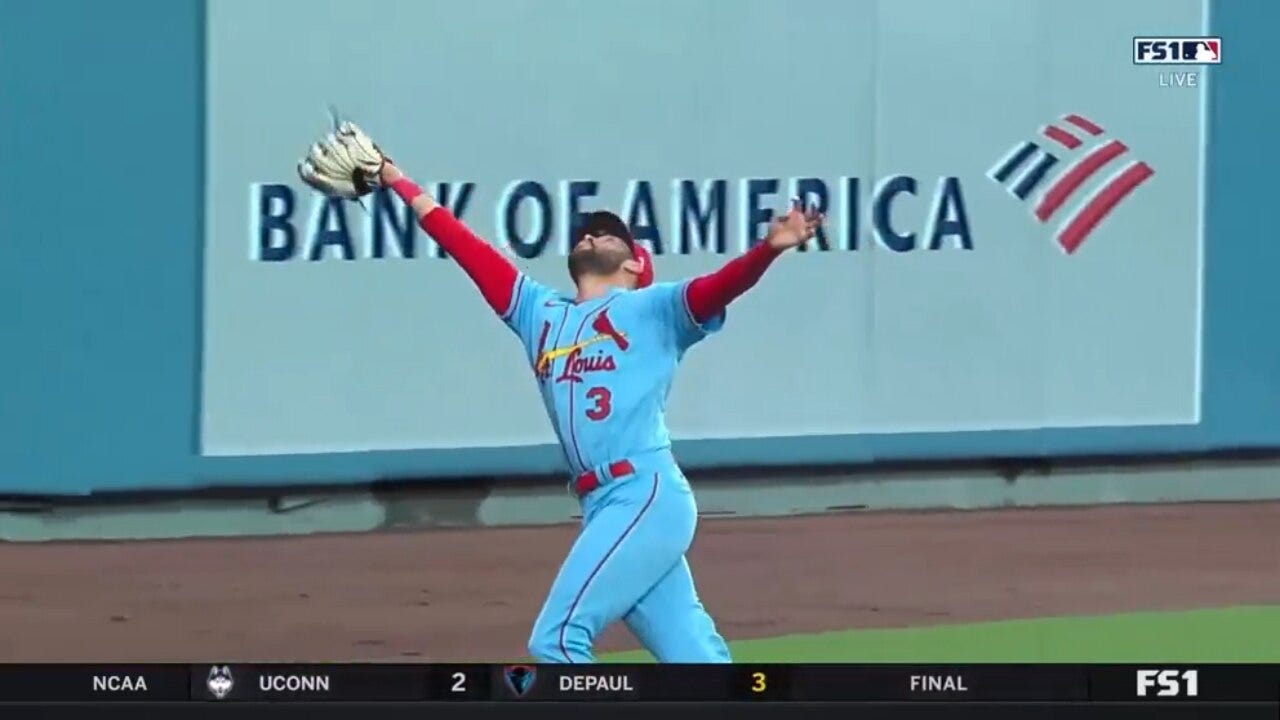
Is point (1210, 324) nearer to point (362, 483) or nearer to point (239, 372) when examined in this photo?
point (362, 483)

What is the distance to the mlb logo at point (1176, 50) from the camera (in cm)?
313

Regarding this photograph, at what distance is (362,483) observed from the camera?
3.18 meters

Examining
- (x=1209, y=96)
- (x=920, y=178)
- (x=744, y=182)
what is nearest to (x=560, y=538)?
(x=744, y=182)

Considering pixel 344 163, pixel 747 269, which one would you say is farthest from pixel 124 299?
pixel 747 269

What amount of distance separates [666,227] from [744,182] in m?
0.17

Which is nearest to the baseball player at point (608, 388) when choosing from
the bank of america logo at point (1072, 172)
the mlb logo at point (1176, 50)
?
the bank of america logo at point (1072, 172)

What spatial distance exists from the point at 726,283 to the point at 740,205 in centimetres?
16

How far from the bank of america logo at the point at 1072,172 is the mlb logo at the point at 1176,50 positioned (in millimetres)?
161

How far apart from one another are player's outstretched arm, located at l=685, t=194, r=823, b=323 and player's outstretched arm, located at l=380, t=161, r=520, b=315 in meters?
0.36

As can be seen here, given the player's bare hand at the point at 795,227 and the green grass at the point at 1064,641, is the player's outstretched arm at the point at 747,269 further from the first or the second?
the green grass at the point at 1064,641
